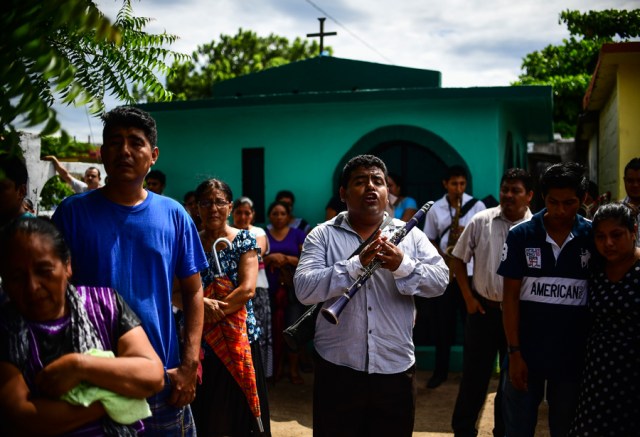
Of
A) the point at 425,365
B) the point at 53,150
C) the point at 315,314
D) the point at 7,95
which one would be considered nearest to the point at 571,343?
the point at 315,314

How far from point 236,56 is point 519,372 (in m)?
30.3

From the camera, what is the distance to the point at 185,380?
2.92m

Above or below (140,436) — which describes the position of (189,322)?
above

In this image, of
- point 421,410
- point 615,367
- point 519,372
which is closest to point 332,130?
point 421,410

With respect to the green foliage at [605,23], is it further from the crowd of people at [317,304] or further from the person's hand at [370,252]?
the person's hand at [370,252]

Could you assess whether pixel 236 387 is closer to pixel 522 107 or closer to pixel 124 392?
pixel 124 392

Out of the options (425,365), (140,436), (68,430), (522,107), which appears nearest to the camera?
(68,430)

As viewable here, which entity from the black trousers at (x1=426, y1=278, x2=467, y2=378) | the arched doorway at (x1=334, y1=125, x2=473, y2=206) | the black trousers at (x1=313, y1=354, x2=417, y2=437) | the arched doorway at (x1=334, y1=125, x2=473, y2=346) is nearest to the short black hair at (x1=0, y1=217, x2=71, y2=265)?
the black trousers at (x1=313, y1=354, x2=417, y2=437)

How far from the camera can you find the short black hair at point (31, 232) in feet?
7.26

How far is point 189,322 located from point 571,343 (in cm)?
222

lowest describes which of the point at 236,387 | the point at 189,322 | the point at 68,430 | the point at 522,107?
the point at 236,387

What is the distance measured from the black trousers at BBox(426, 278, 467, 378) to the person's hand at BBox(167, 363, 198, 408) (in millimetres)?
4793

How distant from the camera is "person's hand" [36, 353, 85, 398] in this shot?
2.13 meters

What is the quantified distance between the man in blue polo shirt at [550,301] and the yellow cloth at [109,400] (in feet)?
7.97
